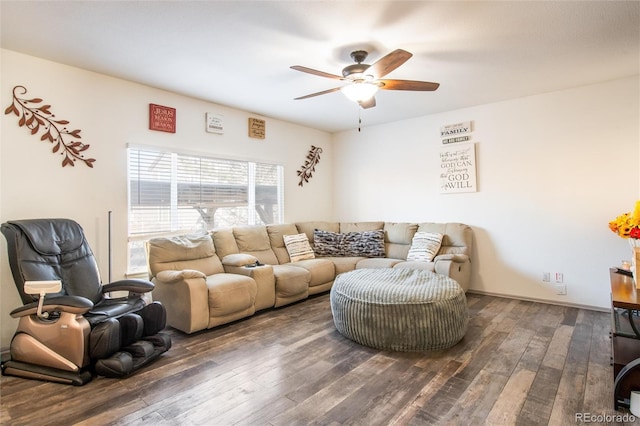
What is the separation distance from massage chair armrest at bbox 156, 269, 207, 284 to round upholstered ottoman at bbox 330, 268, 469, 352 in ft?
4.46

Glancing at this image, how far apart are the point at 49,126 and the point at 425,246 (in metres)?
4.25

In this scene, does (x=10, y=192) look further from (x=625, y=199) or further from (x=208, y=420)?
(x=625, y=199)

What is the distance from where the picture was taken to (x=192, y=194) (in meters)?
4.09

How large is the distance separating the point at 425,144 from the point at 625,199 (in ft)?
7.70

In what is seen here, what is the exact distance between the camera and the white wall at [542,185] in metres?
3.60

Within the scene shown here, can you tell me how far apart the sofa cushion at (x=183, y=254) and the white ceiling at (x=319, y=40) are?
1.67m

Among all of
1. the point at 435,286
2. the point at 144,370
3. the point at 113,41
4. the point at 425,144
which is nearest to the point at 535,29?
the point at 435,286

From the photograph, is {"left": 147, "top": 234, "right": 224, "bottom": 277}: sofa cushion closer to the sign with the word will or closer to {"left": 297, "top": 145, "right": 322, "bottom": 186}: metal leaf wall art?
{"left": 297, "top": 145, "right": 322, "bottom": 186}: metal leaf wall art

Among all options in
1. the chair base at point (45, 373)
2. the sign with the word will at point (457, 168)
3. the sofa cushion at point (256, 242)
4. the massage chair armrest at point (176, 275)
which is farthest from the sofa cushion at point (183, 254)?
the sign with the word will at point (457, 168)

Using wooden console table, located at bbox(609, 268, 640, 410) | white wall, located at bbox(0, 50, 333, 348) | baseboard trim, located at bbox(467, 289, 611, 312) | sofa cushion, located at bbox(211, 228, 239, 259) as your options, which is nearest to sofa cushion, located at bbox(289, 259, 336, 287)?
sofa cushion, located at bbox(211, 228, 239, 259)

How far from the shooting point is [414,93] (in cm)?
387

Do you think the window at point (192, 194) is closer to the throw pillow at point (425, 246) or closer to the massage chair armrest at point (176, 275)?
the massage chair armrest at point (176, 275)

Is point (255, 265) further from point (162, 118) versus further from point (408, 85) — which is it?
point (408, 85)

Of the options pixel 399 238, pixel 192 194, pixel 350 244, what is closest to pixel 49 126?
pixel 192 194
